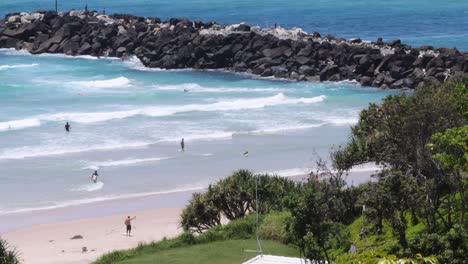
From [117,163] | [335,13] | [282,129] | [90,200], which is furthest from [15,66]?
[335,13]

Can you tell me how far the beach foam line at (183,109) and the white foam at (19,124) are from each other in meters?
1.14

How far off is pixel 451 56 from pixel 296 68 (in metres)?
10.2

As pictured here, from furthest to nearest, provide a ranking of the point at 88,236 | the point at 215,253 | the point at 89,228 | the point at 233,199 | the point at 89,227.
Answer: the point at 89,227 → the point at 89,228 → the point at 88,236 → the point at 233,199 → the point at 215,253

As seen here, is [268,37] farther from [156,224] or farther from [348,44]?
[156,224]

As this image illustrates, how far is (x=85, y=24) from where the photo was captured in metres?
79.1

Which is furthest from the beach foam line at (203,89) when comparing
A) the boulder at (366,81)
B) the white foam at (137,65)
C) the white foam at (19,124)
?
the white foam at (19,124)

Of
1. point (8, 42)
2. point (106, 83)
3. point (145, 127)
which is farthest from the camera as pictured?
point (8, 42)

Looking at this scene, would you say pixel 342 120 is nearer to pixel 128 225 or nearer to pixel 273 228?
pixel 128 225

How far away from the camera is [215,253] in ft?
77.4

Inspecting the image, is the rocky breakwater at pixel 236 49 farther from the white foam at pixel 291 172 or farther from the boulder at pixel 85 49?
the white foam at pixel 291 172

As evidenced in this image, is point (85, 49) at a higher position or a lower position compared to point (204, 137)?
higher

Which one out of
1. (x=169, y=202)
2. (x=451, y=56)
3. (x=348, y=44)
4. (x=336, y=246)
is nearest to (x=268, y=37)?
(x=348, y=44)

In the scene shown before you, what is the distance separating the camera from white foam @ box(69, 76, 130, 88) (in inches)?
2435

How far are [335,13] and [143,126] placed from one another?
237ft
